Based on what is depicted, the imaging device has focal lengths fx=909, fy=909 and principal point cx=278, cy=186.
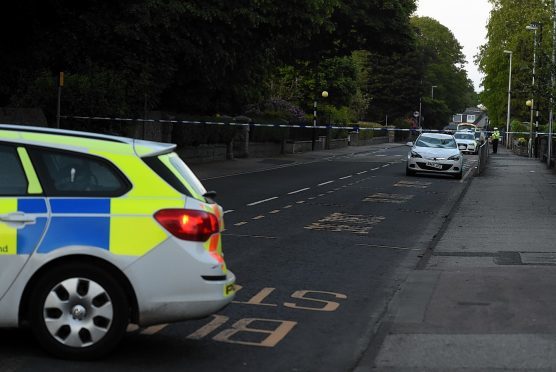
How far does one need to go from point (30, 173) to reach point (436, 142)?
89.1 feet

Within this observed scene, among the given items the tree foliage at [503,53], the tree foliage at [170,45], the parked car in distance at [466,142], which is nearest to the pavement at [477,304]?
the tree foliage at [170,45]

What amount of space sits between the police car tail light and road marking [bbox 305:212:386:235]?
8.71 metres

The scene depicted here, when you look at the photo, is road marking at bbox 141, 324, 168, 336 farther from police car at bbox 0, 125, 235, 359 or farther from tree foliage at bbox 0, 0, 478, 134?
tree foliage at bbox 0, 0, 478, 134

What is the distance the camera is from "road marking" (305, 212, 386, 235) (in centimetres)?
1522

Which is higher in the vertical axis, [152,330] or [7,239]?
[7,239]

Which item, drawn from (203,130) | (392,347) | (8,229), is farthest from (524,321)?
(203,130)

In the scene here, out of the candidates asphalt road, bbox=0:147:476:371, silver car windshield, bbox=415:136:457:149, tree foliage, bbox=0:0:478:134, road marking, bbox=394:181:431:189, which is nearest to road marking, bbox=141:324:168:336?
asphalt road, bbox=0:147:476:371

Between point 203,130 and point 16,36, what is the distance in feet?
45.1

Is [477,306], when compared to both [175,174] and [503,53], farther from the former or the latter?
[503,53]

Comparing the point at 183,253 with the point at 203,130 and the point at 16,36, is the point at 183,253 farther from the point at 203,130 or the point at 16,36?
the point at 203,130

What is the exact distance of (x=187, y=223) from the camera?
20.4ft

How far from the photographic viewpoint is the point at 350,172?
109 feet

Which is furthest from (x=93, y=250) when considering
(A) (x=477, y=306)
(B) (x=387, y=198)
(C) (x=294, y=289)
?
(B) (x=387, y=198)

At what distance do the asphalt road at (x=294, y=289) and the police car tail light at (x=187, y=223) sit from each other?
0.91 metres
